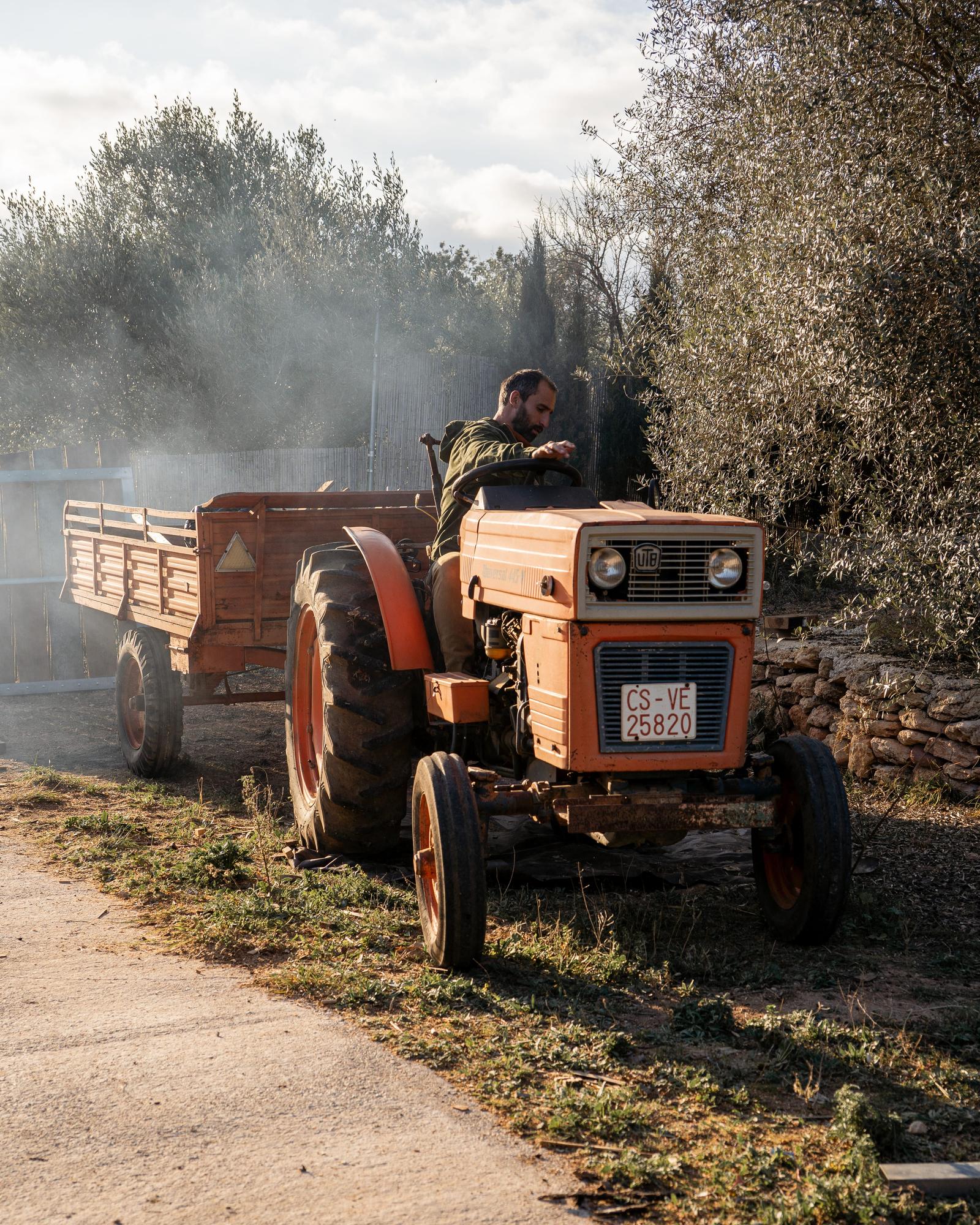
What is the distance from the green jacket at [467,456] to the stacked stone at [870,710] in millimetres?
2341

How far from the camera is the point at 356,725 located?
4.67 m

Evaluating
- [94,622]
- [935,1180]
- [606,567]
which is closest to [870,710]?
[606,567]

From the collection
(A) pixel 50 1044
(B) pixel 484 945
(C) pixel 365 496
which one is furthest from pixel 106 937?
(C) pixel 365 496

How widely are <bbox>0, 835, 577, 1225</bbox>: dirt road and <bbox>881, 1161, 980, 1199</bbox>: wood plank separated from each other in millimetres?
686

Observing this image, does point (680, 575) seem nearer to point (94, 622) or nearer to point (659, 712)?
point (659, 712)

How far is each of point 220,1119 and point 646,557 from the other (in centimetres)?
196

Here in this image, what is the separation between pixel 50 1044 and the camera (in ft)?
10.5

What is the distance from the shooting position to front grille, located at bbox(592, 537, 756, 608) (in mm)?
3635

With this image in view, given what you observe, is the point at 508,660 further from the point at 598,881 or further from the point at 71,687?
the point at 71,687

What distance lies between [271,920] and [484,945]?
844mm

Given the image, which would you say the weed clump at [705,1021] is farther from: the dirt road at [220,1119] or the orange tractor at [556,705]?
the dirt road at [220,1119]

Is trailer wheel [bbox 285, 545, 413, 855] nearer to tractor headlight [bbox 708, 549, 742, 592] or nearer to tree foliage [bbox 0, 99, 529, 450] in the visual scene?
tractor headlight [bbox 708, 549, 742, 592]

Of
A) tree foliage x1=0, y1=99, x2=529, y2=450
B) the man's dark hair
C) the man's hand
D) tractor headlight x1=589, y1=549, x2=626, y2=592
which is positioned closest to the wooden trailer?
the man's dark hair

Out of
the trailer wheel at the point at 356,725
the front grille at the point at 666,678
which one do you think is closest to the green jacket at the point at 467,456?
the trailer wheel at the point at 356,725
